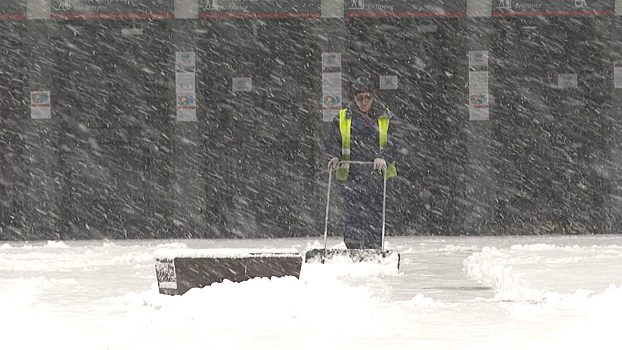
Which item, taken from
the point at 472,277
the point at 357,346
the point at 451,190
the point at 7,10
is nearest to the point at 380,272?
the point at 472,277

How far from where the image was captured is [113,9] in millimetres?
17125

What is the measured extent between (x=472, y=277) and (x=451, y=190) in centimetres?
533

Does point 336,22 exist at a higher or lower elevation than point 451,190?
higher

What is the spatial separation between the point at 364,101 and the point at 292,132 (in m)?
4.40

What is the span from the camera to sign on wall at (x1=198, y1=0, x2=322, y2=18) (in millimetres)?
17156

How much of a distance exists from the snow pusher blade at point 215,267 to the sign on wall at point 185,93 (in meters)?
7.38

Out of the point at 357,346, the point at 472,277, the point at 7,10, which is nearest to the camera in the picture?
the point at 357,346

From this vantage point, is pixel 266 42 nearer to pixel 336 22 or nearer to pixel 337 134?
pixel 336 22

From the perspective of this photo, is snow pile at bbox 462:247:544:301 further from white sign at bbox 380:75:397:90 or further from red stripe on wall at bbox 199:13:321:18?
red stripe on wall at bbox 199:13:321:18

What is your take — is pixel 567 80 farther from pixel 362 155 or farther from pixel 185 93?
pixel 362 155

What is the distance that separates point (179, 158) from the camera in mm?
17406

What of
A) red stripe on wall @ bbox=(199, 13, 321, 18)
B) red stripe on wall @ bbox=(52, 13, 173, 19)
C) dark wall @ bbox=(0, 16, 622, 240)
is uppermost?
red stripe on wall @ bbox=(199, 13, 321, 18)

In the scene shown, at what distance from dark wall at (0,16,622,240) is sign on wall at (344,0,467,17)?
16 cm

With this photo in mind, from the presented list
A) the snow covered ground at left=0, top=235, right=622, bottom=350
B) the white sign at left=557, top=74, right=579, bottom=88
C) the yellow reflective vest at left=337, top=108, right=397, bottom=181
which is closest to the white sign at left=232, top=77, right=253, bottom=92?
the white sign at left=557, top=74, right=579, bottom=88
